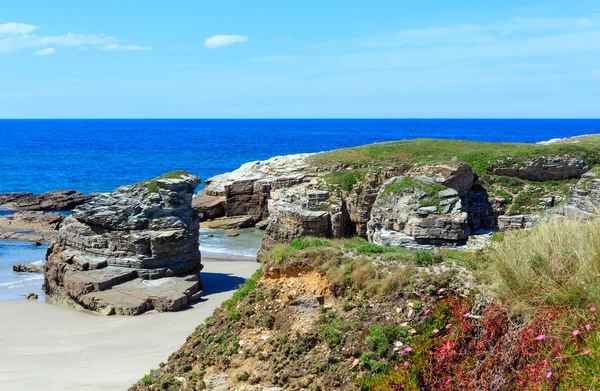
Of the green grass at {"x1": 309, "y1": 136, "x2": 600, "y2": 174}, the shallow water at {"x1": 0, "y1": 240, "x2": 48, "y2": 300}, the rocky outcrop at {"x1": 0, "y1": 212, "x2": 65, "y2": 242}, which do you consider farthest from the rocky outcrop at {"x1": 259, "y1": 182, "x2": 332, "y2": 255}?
the rocky outcrop at {"x1": 0, "y1": 212, "x2": 65, "y2": 242}

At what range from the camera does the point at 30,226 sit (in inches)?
1772

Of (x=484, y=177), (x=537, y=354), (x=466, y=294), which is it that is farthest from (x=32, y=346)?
(x=484, y=177)

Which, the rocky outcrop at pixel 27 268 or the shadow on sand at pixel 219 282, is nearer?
the shadow on sand at pixel 219 282

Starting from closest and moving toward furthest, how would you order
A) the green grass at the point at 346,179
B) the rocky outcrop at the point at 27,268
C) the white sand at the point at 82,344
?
the white sand at the point at 82,344 → the rocky outcrop at the point at 27,268 → the green grass at the point at 346,179

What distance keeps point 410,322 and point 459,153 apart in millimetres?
40723

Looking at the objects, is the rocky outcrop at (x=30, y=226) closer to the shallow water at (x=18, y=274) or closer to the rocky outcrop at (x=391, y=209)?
the shallow water at (x=18, y=274)

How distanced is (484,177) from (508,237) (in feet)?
100

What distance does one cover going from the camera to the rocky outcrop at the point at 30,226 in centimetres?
4156

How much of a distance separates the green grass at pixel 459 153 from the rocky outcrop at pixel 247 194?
348 centimetres

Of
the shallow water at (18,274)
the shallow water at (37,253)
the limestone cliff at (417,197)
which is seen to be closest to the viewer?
the shallow water at (18,274)

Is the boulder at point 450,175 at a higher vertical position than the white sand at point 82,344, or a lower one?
higher

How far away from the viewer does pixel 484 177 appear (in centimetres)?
4088

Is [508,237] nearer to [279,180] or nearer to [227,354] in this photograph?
[227,354]

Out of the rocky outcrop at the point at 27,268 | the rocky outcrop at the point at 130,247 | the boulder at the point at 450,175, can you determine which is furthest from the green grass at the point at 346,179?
the rocky outcrop at the point at 27,268
